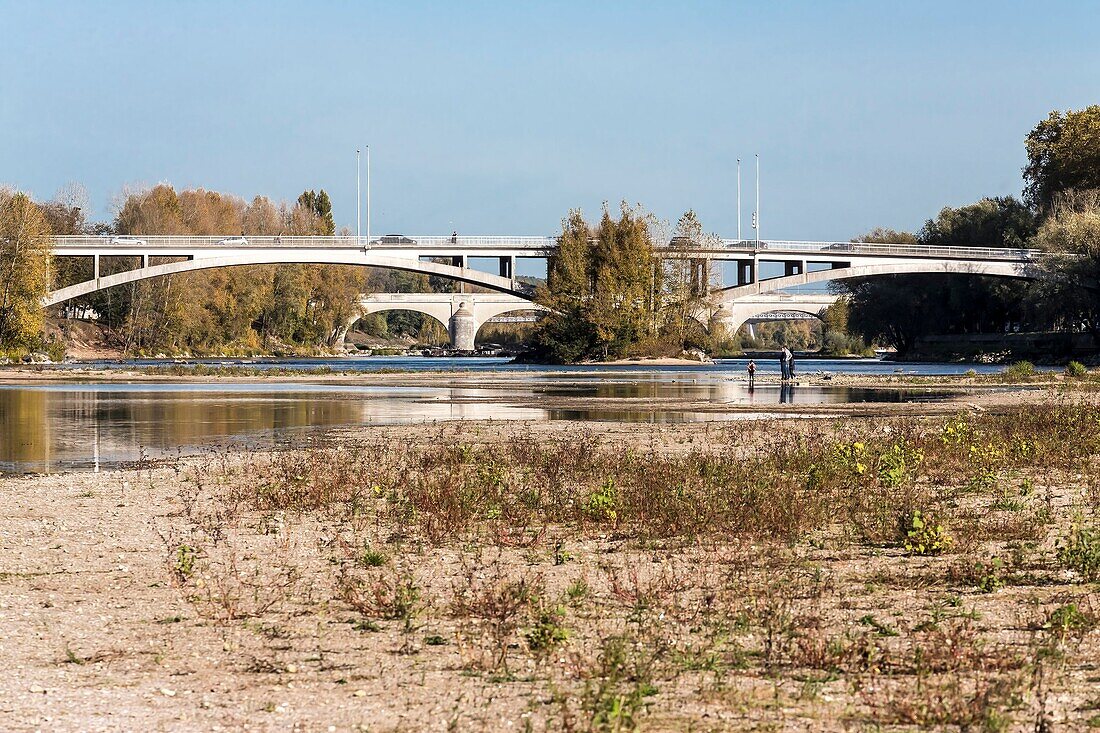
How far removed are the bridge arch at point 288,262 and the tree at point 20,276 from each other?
12.0 m

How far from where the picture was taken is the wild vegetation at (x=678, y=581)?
26.0 feet

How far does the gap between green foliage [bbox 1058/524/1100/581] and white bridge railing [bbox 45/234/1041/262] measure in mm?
94730

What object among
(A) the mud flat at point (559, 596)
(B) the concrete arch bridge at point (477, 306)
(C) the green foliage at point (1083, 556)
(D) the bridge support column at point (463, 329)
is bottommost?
(A) the mud flat at point (559, 596)

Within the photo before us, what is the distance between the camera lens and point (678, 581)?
11.3 metres

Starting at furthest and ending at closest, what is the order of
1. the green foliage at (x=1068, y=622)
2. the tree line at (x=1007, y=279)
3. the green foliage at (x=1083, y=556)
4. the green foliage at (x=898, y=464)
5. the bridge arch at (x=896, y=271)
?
the bridge arch at (x=896, y=271)
the tree line at (x=1007, y=279)
the green foliage at (x=898, y=464)
the green foliage at (x=1083, y=556)
the green foliage at (x=1068, y=622)

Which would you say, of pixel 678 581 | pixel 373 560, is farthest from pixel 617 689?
pixel 373 560

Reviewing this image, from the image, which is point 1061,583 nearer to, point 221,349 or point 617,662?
point 617,662

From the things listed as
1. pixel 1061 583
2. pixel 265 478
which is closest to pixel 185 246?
pixel 265 478

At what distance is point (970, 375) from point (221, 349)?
Answer: 254 ft

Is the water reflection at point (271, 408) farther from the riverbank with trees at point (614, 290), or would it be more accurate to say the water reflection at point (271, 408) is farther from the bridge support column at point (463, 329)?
the bridge support column at point (463, 329)

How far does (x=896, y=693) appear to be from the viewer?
774 cm

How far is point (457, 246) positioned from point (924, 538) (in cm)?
10649

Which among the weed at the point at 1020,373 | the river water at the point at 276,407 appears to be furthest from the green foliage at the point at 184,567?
the weed at the point at 1020,373

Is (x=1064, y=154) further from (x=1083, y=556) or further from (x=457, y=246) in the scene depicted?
(x=1083, y=556)
